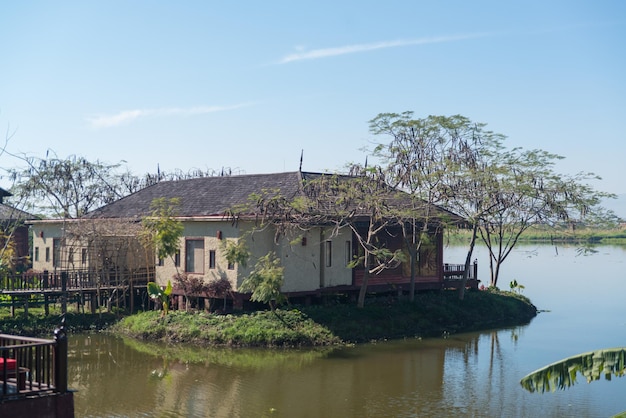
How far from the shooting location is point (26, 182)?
47625 mm

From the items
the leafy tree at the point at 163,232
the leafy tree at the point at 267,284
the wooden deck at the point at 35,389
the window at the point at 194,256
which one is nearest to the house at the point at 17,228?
the leafy tree at the point at 163,232

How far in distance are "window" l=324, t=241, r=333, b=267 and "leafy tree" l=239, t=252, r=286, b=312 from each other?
274 centimetres

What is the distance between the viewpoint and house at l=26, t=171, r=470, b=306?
27750mm

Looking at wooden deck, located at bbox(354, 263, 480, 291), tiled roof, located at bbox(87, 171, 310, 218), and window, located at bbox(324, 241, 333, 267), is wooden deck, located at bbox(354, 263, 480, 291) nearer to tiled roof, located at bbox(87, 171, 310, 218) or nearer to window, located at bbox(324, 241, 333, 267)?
window, located at bbox(324, 241, 333, 267)

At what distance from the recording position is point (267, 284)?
2553cm

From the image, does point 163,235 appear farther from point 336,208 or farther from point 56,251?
point 56,251

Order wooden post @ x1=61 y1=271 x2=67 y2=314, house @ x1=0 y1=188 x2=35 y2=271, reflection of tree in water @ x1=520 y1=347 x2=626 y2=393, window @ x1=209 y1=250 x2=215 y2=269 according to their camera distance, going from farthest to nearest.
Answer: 1. house @ x1=0 y1=188 x2=35 y2=271
2. window @ x1=209 y1=250 x2=215 y2=269
3. wooden post @ x1=61 y1=271 x2=67 y2=314
4. reflection of tree in water @ x1=520 y1=347 x2=626 y2=393

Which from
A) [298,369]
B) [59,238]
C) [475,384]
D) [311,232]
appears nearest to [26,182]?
[59,238]

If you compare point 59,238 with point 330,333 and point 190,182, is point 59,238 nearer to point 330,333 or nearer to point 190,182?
point 190,182

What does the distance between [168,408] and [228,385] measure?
2501mm

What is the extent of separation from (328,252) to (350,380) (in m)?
8.79

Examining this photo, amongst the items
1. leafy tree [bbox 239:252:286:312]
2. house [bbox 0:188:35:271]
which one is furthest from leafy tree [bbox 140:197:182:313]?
house [bbox 0:188:35:271]

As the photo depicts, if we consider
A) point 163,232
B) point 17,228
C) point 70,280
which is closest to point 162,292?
point 163,232

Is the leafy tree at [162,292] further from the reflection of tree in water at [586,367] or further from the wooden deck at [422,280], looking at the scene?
the reflection of tree in water at [586,367]
